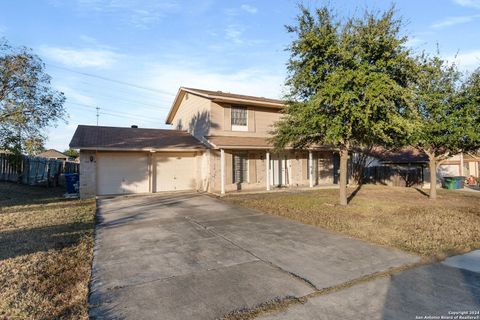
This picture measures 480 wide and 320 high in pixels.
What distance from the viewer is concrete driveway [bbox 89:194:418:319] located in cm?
374

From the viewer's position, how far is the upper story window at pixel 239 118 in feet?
54.2

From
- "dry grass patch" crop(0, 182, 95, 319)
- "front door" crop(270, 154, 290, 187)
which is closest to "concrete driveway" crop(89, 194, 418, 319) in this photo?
"dry grass patch" crop(0, 182, 95, 319)

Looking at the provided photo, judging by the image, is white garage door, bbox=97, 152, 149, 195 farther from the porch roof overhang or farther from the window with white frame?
the window with white frame

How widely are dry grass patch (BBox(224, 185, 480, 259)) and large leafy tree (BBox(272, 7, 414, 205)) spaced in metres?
2.69

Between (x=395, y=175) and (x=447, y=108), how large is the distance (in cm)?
1161

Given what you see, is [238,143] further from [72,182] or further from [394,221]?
[72,182]

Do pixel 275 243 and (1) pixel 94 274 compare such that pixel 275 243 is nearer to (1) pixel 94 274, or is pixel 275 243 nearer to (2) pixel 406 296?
(2) pixel 406 296

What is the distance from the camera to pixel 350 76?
939 cm

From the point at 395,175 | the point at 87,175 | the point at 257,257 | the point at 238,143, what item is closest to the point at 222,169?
the point at 238,143

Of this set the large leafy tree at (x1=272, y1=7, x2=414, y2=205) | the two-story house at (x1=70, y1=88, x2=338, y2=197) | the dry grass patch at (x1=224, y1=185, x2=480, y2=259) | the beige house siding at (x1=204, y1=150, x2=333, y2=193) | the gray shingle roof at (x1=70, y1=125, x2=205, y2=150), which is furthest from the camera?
the beige house siding at (x1=204, y1=150, x2=333, y2=193)

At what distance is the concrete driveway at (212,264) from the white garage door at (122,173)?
6757 millimetres

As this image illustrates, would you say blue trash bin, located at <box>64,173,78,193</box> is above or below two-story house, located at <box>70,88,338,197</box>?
below

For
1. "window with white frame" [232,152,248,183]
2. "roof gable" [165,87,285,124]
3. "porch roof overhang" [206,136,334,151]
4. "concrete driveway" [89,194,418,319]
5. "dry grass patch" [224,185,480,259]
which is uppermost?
"roof gable" [165,87,285,124]

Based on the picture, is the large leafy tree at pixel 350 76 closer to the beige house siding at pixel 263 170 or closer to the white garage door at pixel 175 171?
the beige house siding at pixel 263 170
